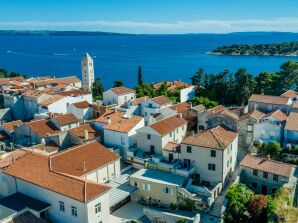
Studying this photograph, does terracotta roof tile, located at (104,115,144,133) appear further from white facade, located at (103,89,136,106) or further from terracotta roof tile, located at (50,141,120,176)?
white facade, located at (103,89,136,106)

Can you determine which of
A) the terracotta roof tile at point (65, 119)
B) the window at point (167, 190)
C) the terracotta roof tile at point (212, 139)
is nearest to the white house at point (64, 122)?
the terracotta roof tile at point (65, 119)

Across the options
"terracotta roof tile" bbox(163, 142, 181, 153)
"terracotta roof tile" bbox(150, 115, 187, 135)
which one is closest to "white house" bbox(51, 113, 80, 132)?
"terracotta roof tile" bbox(150, 115, 187, 135)

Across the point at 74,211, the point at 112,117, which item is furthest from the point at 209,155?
the point at 112,117

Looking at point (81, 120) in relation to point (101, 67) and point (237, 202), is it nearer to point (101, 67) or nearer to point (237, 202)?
point (237, 202)

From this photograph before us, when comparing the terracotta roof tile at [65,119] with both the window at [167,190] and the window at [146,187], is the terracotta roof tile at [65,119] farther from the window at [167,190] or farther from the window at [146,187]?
the window at [167,190]

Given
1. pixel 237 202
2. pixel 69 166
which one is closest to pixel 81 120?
pixel 69 166
